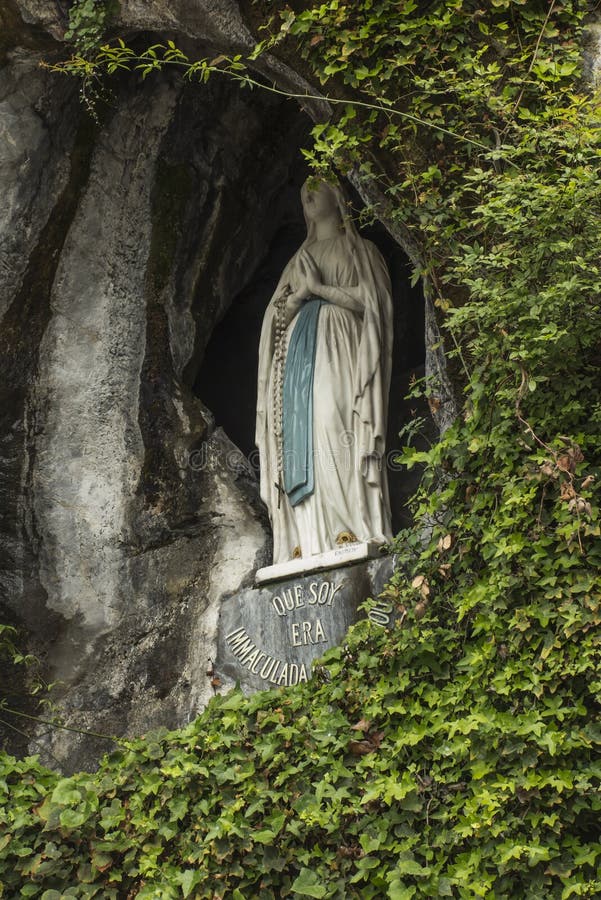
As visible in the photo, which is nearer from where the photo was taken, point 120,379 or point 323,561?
point 323,561

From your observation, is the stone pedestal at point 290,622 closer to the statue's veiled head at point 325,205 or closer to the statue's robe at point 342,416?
the statue's robe at point 342,416

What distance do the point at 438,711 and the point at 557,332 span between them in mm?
1488

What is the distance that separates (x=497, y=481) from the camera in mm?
5453

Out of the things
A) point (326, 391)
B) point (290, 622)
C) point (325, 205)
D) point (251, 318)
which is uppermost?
point (325, 205)

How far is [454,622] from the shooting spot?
18.2ft

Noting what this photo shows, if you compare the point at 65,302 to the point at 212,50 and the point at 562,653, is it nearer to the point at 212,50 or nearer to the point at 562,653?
the point at 212,50

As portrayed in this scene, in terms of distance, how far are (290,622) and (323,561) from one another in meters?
0.33

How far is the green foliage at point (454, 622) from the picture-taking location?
510 cm

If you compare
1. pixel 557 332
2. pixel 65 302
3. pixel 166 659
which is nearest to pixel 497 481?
pixel 557 332

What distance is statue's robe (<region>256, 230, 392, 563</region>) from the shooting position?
6844 mm

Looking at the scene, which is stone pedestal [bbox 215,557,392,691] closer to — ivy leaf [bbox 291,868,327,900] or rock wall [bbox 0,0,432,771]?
rock wall [bbox 0,0,432,771]

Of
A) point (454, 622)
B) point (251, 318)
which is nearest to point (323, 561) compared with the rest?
point (454, 622)

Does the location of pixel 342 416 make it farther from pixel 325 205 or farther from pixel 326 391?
pixel 325 205

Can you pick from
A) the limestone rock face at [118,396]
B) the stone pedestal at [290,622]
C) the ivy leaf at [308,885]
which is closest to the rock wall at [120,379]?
the limestone rock face at [118,396]
